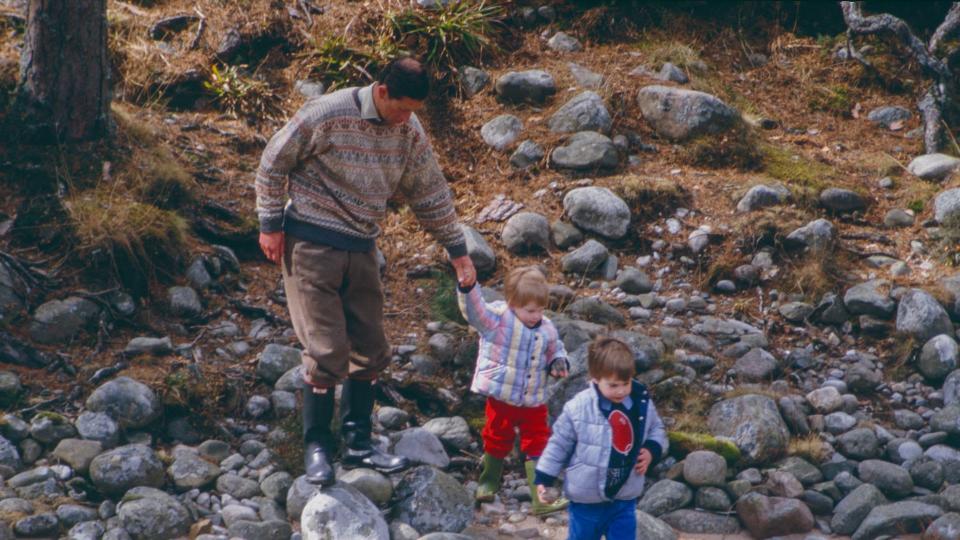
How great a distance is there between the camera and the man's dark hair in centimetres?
520

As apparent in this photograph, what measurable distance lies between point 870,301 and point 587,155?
7.40 ft

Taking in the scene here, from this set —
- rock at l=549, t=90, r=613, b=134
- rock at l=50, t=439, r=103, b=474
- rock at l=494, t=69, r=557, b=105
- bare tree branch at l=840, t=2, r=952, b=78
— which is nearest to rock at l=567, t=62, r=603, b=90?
rock at l=494, t=69, r=557, b=105

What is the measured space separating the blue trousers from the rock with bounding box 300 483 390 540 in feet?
3.14

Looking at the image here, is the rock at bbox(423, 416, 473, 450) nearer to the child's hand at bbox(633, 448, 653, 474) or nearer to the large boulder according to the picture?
the child's hand at bbox(633, 448, 653, 474)

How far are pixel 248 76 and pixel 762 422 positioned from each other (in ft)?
16.7

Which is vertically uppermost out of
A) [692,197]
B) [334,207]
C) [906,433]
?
[334,207]

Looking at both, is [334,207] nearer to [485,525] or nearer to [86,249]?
[485,525]

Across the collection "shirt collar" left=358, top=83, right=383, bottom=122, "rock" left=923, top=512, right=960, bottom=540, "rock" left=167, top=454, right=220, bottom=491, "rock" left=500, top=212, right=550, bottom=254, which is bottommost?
"rock" left=167, top=454, right=220, bottom=491

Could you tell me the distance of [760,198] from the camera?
819 centimetres

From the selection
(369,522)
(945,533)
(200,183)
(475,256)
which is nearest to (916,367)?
(945,533)

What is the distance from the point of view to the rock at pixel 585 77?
30.4 feet

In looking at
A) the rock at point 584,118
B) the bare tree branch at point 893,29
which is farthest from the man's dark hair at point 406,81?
the bare tree branch at point 893,29

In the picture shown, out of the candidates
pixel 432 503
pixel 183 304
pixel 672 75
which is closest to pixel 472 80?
pixel 672 75

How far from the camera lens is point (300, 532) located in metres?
5.50
